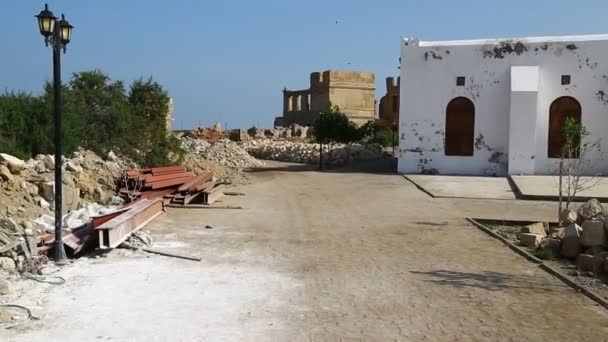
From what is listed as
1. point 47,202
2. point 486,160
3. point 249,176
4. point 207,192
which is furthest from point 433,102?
point 47,202

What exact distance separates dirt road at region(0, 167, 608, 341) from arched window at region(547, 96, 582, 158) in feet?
46.9

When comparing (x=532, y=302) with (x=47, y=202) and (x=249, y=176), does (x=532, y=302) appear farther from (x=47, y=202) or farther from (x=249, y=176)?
(x=249, y=176)

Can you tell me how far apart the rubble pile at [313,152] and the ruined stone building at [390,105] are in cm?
898

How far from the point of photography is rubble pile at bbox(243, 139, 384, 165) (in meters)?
34.4

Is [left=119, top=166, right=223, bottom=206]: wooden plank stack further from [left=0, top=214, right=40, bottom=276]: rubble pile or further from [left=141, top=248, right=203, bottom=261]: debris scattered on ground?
[left=141, top=248, right=203, bottom=261]: debris scattered on ground

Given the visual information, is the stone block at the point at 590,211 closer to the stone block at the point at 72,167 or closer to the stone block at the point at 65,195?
the stone block at the point at 65,195

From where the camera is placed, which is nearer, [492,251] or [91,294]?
[91,294]

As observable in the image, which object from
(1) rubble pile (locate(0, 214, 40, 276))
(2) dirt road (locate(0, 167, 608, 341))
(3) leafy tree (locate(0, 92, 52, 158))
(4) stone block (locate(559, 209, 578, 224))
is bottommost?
(2) dirt road (locate(0, 167, 608, 341))

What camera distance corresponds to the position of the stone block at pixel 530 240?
32.7ft

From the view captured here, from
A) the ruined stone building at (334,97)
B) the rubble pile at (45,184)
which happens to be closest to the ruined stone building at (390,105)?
the ruined stone building at (334,97)

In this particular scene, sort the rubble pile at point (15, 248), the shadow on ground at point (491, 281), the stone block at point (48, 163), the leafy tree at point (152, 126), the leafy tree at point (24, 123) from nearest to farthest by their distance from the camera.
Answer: the shadow on ground at point (491, 281), the rubble pile at point (15, 248), the stone block at point (48, 163), the leafy tree at point (24, 123), the leafy tree at point (152, 126)

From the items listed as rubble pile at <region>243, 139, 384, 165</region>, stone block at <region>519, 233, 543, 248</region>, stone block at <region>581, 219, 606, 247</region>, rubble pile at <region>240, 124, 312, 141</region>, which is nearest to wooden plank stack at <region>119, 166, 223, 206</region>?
stone block at <region>519, 233, 543, 248</region>

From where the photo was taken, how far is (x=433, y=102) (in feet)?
83.4

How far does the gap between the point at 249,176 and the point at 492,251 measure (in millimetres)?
17809
